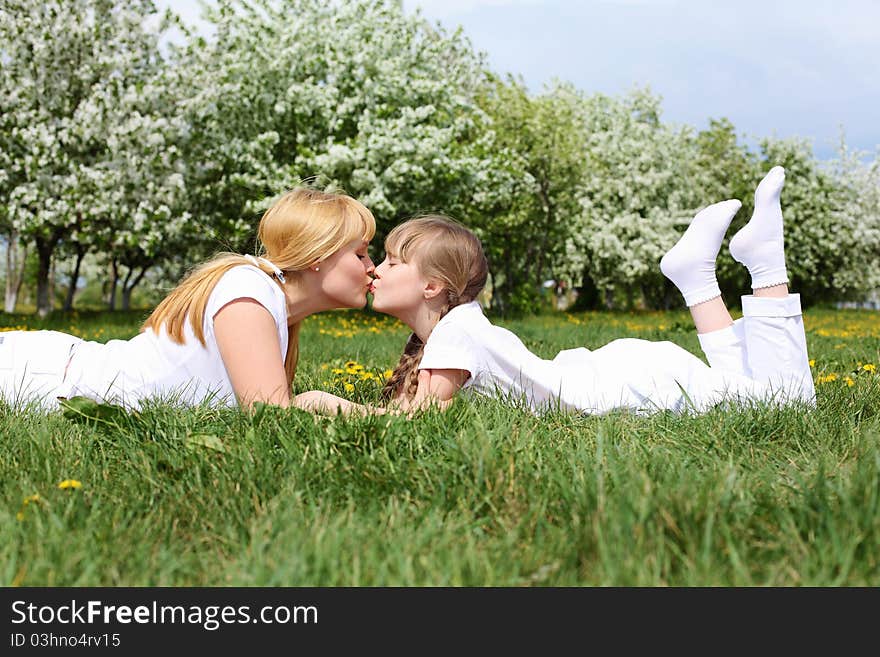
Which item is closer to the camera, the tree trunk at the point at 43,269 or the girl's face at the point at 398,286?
the girl's face at the point at 398,286

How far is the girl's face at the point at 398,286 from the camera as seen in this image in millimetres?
3990

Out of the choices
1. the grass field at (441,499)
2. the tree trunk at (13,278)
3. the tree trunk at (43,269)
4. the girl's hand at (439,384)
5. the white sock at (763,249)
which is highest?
the tree trunk at (13,278)

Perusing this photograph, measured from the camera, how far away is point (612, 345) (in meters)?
4.17

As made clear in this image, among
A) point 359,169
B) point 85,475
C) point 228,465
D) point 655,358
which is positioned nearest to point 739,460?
point 655,358

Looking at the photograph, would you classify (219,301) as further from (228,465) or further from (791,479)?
(791,479)

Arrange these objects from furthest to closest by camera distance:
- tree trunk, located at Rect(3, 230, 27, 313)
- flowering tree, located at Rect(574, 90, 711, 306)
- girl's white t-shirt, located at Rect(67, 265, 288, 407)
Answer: tree trunk, located at Rect(3, 230, 27, 313)
flowering tree, located at Rect(574, 90, 711, 306)
girl's white t-shirt, located at Rect(67, 265, 288, 407)

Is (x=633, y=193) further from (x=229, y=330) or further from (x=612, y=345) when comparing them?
(x=229, y=330)

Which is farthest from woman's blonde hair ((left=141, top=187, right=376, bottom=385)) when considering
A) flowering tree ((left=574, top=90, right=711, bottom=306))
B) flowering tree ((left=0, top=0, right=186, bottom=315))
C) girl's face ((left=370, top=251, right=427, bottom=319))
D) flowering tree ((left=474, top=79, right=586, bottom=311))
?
flowering tree ((left=574, top=90, right=711, bottom=306))

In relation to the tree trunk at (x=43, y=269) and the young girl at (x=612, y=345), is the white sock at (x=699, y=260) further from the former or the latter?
the tree trunk at (x=43, y=269)

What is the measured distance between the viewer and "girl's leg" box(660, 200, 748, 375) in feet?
13.2

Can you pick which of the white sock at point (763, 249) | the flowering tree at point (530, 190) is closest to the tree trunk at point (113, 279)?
the flowering tree at point (530, 190)

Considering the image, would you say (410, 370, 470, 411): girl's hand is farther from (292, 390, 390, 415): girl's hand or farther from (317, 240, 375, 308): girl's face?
(317, 240, 375, 308): girl's face

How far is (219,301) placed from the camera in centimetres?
351

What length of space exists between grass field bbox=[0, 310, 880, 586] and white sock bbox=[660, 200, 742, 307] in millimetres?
929
